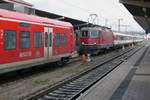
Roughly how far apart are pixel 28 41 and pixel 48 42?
321 centimetres

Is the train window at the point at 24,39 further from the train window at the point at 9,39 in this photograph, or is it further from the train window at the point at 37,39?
the train window at the point at 37,39

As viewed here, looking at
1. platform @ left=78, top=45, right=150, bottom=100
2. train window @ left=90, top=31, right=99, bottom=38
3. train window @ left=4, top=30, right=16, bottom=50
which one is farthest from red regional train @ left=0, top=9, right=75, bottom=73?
train window @ left=90, top=31, right=99, bottom=38

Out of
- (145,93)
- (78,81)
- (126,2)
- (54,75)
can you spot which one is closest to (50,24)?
(54,75)

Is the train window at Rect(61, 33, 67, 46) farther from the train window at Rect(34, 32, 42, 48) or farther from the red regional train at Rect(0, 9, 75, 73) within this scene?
the train window at Rect(34, 32, 42, 48)

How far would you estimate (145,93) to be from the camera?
14.4 metres

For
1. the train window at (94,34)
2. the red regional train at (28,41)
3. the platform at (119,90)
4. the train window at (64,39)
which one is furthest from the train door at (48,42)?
the train window at (94,34)

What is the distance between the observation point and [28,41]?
18.9 metres

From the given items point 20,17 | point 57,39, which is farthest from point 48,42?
point 20,17

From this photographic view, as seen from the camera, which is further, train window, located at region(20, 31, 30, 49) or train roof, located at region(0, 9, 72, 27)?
train window, located at region(20, 31, 30, 49)

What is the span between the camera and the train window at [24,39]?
17952mm

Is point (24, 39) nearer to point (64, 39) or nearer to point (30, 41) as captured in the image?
point (30, 41)

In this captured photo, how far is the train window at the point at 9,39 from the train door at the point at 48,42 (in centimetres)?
431

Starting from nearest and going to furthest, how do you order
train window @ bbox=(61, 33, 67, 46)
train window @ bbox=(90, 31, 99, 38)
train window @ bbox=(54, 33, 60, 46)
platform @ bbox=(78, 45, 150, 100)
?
platform @ bbox=(78, 45, 150, 100)
train window @ bbox=(54, 33, 60, 46)
train window @ bbox=(61, 33, 67, 46)
train window @ bbox=(90, 31, 99, 38)

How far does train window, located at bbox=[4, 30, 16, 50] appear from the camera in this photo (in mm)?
16344
